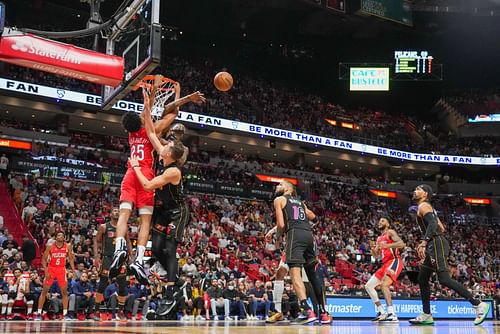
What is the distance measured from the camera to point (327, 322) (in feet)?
26.1

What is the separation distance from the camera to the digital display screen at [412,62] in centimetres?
3522

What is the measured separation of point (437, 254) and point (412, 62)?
28859mm

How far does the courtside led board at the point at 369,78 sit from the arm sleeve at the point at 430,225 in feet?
90.6

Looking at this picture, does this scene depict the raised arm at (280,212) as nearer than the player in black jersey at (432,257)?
Yes

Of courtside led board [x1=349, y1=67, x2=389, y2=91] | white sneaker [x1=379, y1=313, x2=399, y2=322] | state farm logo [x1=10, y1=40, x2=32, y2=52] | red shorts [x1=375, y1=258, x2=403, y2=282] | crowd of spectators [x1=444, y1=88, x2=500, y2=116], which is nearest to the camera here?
state farm logo [x1=10, y1=40, x2=32, y2=52]

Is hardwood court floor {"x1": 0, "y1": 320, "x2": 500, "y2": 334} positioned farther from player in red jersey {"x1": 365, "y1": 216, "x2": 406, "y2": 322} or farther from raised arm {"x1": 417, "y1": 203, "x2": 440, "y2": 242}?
player in red jersey {"x1": 365, "y1": 216, "x2": 406, "y2": 322}

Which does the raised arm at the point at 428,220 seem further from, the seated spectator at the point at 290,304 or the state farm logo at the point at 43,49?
the state farm logo at the point at 43,49

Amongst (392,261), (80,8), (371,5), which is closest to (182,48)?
(80,8)

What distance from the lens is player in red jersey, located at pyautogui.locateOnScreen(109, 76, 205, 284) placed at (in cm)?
614

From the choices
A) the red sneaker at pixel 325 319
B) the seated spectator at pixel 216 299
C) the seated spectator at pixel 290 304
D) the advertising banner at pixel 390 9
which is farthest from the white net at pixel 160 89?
the advertising banner at pixel 390 9

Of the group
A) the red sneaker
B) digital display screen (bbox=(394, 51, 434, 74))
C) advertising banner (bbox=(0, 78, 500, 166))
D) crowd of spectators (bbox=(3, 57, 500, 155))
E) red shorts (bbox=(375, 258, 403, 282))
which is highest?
digital display screen (bbox=(394, 51, 434, 74))

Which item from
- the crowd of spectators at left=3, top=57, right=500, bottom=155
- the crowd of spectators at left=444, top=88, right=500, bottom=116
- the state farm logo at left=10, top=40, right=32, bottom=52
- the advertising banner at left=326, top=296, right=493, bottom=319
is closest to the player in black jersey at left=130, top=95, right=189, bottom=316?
the state farm logo at left=10, top=40, right=32, bottom=52

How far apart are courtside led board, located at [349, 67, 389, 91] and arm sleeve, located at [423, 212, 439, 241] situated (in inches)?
1087

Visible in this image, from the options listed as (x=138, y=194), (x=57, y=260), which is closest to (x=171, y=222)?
(x=138, y=194)
